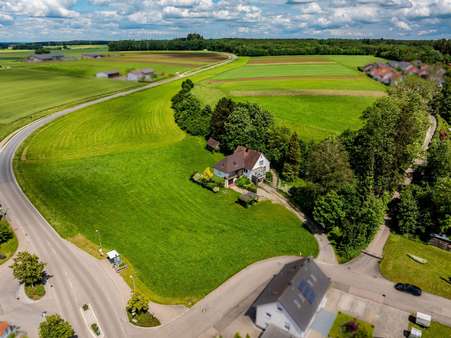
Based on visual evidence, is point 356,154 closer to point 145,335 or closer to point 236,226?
point 236,226

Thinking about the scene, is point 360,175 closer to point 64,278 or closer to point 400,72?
point 64,278

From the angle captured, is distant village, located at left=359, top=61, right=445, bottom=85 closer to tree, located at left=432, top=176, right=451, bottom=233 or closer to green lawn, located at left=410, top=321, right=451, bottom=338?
tree, located at left=432, top=176, right=451, bottom=233

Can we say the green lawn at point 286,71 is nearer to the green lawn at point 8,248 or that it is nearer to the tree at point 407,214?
the tree at point 407,214

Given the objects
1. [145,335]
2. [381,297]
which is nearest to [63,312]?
[145,335]

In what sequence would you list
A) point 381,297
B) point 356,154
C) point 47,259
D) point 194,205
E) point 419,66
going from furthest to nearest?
point 419,66
point 356,154
point 194,205
point 47,259
point 381,297

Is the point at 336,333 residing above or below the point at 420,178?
below
